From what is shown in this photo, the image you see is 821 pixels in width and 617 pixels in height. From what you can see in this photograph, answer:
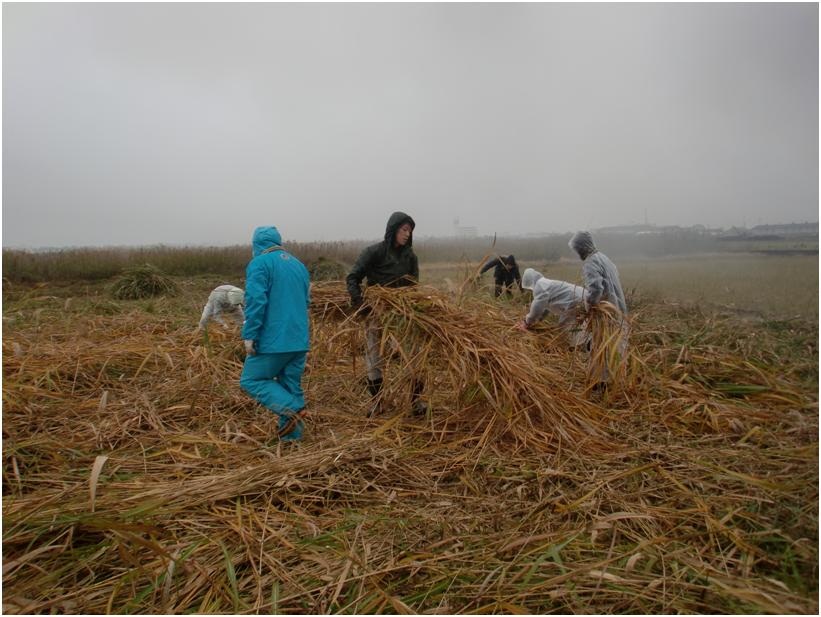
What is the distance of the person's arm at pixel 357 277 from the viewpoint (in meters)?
3.44

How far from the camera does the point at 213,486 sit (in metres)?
2.40

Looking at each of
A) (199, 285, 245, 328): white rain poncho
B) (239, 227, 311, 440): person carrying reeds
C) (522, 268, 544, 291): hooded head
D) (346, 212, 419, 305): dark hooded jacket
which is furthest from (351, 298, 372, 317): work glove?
(199, 285, 245, 328): white rain poncho

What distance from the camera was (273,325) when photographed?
304 centimetres

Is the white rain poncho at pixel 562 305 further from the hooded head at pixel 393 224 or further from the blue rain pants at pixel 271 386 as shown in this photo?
the blue rain pants at pixel 271 386

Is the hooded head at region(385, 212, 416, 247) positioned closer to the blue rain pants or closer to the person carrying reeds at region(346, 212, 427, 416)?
the person carrying reeds at region(346, 212, 427, 416)

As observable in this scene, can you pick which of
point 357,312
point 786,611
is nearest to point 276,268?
point 357,312

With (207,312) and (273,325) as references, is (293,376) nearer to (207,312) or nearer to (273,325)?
(273,325)

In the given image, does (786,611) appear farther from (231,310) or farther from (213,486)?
(231,310)

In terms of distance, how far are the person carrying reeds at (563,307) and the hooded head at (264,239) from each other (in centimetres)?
206

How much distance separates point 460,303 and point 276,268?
1.28 m

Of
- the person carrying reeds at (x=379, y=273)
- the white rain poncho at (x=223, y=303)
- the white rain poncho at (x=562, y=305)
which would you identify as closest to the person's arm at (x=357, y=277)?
the person carrying reeds at (x=379, y=273)

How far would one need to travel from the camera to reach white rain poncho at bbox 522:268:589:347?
157 inches

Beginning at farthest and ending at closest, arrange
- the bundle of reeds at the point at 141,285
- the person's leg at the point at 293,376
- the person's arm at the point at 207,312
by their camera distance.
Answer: the bundle of reeds at the point at 141,285, the person's arm at the point at 207,312, the person's leg at the point at 293,376

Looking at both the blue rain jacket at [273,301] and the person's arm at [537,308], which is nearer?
the blue rain jacket at [273,301]
